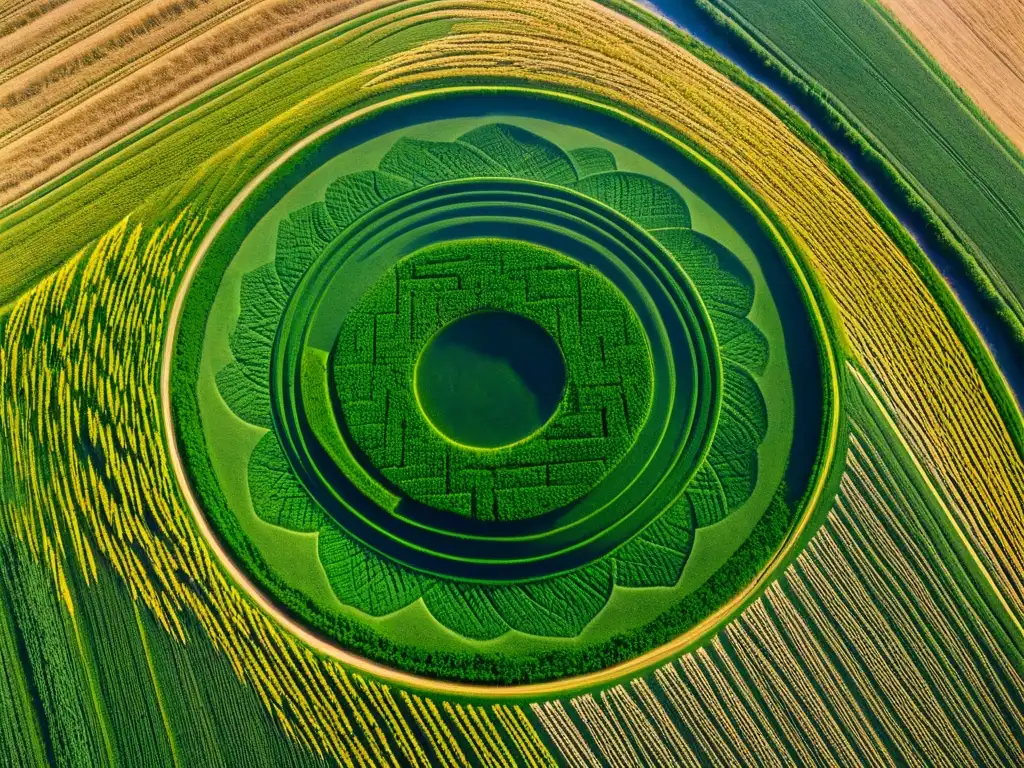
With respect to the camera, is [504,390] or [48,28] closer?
[504,390]

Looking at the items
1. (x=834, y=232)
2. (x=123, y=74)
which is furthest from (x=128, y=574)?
(x=834, y=232)

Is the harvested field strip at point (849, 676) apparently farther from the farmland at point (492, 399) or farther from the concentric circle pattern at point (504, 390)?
the concentric circle pattern at point (504, 390)

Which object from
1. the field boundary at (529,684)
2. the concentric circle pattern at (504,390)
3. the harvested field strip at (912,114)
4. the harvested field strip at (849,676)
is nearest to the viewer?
the harvested field strip at (849,676)

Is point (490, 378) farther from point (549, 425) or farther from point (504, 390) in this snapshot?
point (549, 425)

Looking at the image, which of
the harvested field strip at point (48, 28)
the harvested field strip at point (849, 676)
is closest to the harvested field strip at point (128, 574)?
the harvested field strip at point (849, 676)

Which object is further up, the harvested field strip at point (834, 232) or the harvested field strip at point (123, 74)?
the harvested field strip at point (123, 74)

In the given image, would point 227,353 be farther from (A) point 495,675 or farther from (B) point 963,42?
(B) point 963,42
